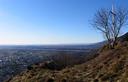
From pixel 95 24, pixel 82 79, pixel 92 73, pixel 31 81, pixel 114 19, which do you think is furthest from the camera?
pixel 95 24

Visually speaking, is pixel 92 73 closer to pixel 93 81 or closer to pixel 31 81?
pixel 93 81

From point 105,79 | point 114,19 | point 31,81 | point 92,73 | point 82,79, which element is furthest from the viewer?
point 114,19

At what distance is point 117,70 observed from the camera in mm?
15727

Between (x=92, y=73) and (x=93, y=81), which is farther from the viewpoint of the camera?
(x=92, y=73)

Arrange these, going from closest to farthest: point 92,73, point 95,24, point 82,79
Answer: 1. point 82,79
2. point 92,73
3. point 95,24

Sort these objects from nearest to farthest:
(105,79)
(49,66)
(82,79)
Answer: (105,79) → (82,79) → (49,66)

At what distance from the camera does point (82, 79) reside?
1634 cm

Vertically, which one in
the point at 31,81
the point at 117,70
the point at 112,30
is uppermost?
the point at 112,30

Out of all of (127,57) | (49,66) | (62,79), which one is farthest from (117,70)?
(49,66)

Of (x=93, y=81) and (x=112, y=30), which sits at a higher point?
(x=112, y=30)

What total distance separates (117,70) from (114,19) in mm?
16498

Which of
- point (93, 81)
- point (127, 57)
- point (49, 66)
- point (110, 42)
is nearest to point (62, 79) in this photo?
point (93, 81)

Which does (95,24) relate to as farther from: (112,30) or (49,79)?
(49,79)

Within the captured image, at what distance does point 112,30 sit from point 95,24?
2.77 meters
